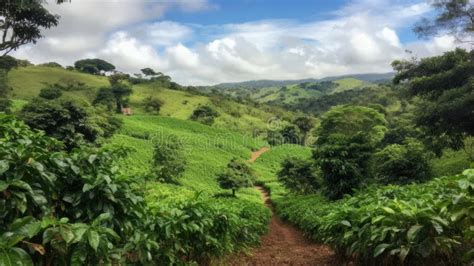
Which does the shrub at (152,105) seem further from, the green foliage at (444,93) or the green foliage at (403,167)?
the green foliage at (403,167)

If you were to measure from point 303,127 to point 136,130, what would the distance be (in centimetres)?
3519

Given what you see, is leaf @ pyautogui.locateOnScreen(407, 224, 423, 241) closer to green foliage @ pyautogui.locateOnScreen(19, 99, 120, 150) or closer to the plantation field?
green foliage @ pyautogui.locateOnScreen(19, 99, 120, 150)

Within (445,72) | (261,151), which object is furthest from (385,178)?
(261,151)

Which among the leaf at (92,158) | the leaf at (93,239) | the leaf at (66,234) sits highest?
the leaf at (92,158)

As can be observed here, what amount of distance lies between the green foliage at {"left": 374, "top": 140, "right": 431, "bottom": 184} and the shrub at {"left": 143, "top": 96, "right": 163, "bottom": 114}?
182ft

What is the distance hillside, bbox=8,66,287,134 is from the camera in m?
67.9

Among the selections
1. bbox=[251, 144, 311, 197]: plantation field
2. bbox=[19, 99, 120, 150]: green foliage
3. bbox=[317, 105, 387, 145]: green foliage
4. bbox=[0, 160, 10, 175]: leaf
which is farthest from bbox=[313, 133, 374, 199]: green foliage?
bbox=[317, 105, 387, 145]: green foliage

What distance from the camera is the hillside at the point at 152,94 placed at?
67875mm

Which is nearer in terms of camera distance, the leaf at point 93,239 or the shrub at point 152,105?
the leaf at point 93,239

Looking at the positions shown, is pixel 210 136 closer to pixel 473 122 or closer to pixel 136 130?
pixel 136 130

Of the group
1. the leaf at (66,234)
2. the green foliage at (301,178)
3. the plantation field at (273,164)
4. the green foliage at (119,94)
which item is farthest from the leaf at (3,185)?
the green foliage at (119,94)

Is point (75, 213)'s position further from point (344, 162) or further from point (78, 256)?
point (344, 162)

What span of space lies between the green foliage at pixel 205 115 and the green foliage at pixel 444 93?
45.1 meters

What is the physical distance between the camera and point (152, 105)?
71312mm
